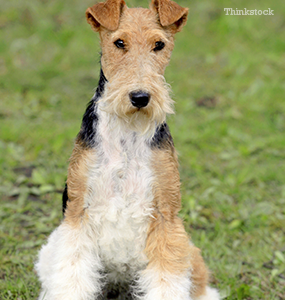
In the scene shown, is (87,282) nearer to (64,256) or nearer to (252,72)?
(64,256)

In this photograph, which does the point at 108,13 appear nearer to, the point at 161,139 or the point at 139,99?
the point at 139,99

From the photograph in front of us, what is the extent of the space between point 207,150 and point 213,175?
2.25ft

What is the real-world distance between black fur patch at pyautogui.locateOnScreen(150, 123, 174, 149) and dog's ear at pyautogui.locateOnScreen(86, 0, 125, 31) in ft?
2.87

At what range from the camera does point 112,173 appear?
11.6 ft

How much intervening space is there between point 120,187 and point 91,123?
1.88ft

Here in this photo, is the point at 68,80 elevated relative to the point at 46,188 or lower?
elevated

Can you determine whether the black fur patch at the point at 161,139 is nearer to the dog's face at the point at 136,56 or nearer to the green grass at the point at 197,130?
the dog's face at the point at 136,56

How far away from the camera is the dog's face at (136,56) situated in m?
3.15

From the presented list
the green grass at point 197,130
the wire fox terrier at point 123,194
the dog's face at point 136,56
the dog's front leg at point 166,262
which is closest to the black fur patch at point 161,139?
the wire fox terrier at point 123,194

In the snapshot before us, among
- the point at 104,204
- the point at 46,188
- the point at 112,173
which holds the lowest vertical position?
the point at 46,188

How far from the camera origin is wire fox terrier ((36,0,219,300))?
135 inches

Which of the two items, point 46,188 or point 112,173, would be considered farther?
point 46,188

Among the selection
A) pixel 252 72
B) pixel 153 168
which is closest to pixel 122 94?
pixel 153 168

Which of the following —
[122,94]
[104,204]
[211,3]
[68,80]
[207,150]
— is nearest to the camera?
[122,94]
